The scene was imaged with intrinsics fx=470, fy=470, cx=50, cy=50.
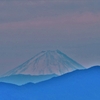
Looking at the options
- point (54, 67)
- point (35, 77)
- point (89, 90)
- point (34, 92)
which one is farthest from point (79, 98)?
point (54, 67)

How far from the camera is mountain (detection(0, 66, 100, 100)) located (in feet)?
16.8

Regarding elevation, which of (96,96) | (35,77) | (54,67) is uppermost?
(54,67)

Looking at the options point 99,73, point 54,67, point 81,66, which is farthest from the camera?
point 54,67

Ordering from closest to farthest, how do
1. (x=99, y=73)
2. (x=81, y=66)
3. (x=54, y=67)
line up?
(x=99, y=73)
(x=81, y=66)
(x=54, y=67)

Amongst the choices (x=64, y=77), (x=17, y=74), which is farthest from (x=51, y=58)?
(x=64, y=77)

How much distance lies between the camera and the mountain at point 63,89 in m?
5.11

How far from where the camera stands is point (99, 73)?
5039 millimetres

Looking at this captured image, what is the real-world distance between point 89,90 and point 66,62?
1910 mm

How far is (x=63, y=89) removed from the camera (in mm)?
5203

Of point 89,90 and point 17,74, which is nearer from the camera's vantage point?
point 89,90

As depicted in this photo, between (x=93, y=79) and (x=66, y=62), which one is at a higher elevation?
(x=66, y=62)

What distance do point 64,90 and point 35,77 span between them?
0.77 m

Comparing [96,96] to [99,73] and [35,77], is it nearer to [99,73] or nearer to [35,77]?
[99,73]

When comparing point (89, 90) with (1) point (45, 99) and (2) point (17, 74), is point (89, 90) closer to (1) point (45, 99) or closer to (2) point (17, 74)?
(1) point (45, 99)
